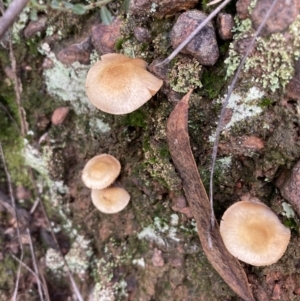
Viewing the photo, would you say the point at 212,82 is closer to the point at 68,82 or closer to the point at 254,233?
the point at 254,233

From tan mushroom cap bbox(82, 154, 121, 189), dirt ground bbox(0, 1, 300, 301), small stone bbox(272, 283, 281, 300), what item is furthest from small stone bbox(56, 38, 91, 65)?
small stone bbox(272, 283, 281, 300)

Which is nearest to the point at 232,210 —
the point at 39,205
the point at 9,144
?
the point at 39,205

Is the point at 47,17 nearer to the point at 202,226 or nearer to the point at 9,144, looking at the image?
the point at 9,144

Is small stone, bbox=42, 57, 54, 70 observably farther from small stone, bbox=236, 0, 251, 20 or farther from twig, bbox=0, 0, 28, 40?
small stone, bbox=236, 0, 251, 20

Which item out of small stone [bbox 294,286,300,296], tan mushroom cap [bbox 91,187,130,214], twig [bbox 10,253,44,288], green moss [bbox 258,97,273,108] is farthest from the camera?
twig [bbox 10,253,44,288]

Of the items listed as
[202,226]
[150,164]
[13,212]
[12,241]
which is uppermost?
[150,164]

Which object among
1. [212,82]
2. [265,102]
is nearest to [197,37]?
[212,82]
